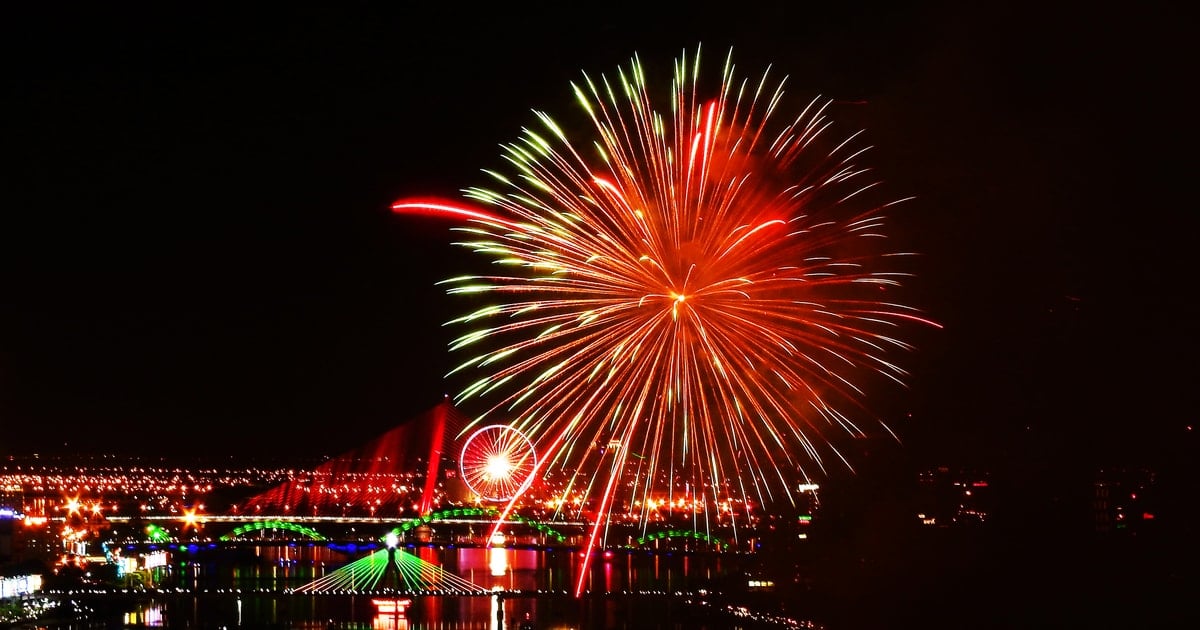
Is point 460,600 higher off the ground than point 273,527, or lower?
lower

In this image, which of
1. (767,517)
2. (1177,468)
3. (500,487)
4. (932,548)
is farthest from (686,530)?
(1177,468)

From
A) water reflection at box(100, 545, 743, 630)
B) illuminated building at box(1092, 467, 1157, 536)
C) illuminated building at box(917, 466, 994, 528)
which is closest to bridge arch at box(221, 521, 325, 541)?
water reflection at box(100, 545, 743, 630)

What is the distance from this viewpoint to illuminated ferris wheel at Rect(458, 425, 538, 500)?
41.0m

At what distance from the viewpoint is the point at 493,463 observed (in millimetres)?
40969

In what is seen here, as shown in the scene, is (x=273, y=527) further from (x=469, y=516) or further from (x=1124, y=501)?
(x=1124, y=501)

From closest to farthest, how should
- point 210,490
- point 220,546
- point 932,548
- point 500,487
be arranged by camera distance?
point 500,487
point 932,548
point 220,546
point 210,490

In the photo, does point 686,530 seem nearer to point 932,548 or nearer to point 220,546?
point 932,548

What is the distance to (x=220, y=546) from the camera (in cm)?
7856

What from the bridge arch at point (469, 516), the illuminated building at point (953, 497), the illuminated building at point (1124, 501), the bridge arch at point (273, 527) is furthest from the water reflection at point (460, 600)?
the illuminated building at point (1124, 501)

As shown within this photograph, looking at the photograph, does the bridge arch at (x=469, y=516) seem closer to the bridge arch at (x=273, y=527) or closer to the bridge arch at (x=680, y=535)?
the bridge arch at (x=273, y=527)

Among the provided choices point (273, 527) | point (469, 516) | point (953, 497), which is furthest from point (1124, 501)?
point (273, 527)

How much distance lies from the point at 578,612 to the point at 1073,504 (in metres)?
18.7

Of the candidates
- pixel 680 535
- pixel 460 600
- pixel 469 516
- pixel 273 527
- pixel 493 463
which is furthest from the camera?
pixel 469 516

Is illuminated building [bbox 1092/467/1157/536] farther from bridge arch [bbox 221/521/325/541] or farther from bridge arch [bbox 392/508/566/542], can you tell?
bridge arch [bbox 221/521/325/541]
